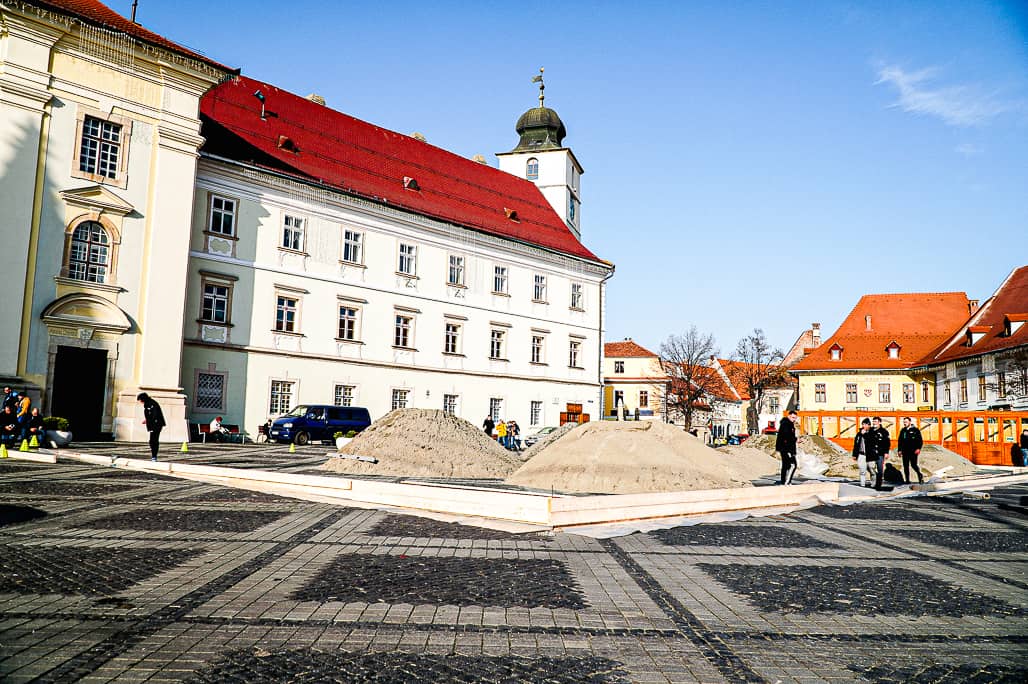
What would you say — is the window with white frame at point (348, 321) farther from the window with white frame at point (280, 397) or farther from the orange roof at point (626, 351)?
the orange roof at point (626, 351)

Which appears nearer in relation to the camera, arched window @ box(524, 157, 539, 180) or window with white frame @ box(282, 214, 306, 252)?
window with white frame @ box(282, 214, 306, 252)

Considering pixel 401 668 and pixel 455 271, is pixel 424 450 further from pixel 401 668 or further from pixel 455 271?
pixel 455 271

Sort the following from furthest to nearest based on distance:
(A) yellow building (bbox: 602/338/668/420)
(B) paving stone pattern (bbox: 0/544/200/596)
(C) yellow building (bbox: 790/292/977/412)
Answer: (A) yellow building (bbox: 602/338/668/420), (C) yellow building (bbox: 790/292/977/412), (B) paving stone pattern (bbox: 0/544/200/596)

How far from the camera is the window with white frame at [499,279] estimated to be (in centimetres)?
4341

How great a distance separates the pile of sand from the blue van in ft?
35.8

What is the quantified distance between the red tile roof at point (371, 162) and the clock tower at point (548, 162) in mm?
1962

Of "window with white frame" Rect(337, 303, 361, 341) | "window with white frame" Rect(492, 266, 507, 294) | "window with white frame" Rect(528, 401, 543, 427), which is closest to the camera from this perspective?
"window with white frame" Rect(337, 303, 361, 341)

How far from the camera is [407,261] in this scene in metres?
39.3

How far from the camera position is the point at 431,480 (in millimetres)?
17234

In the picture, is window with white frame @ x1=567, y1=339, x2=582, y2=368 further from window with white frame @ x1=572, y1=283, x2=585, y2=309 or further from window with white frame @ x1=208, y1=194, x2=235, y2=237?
window with white frame @ x1=208, y1=194, x2=235, y2=237

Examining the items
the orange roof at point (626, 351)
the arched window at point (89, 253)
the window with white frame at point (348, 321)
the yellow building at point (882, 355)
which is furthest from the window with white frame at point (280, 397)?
the orange roof at point (626, 351)

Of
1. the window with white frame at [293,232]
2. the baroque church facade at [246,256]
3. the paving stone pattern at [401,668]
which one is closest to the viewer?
the paving stone pattern at [401,668]

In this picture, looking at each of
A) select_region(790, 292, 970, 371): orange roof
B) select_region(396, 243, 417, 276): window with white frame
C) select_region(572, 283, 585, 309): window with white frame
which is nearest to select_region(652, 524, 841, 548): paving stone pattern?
select_region(396, 243, 417, 276): window with white frame

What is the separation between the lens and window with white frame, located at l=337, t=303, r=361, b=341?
36.2 meters
